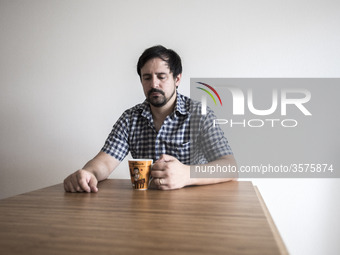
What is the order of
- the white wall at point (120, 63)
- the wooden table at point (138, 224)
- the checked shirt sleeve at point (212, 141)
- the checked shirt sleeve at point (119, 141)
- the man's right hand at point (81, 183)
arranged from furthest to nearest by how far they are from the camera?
the white wall at point (120, 63) → the checked shirt sleeve at point (119, 141) → the checked shirt sleeve at point (212, 141) → the man's right hand at point (81, 183) → the wooden table at point (138, 224)

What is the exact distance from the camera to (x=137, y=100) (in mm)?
2111

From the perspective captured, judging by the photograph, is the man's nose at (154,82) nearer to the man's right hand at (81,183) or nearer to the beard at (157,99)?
the beard at (157,99)

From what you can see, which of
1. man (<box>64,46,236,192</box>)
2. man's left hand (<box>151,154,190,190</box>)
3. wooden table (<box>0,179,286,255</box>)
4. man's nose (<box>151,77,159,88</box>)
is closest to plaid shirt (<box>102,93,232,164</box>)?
man (<box>64,46,236,192</box>)

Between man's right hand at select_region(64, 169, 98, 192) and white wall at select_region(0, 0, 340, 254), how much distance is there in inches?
43.1

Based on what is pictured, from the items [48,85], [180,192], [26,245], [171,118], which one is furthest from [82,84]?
[26,245]

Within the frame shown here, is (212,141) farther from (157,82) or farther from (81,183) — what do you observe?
(81,183)

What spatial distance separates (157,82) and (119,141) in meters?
0.35

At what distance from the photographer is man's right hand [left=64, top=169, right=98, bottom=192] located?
39.9 inches

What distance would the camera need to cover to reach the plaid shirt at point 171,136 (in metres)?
1.47

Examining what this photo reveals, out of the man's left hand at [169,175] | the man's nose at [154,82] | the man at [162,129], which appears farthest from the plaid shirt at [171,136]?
the man's left hand at [169,175]

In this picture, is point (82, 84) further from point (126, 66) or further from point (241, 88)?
point (241, 88)

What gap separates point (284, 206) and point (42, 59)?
1946 mm

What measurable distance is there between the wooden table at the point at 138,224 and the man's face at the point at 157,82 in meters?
0.66

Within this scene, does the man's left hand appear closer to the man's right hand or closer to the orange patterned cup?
the orange patterned cup
